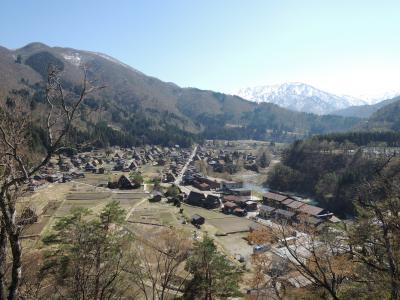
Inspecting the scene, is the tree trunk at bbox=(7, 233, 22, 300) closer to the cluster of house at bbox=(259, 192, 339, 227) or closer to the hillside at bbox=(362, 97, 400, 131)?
the cluster of house at bbox=(259, 192, 339, 227)

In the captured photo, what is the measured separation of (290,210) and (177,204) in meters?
15.9

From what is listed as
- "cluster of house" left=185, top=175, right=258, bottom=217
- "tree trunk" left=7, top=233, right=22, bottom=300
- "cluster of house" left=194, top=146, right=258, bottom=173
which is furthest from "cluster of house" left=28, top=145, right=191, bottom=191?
"tree trunk" left=7, top=233, right=22, bottom=300

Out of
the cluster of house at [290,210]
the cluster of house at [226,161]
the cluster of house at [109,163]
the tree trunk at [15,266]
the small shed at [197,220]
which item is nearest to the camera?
the tree trunk at [15,266]

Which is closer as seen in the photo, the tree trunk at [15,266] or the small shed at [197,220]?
the tree trunk at [15,266]

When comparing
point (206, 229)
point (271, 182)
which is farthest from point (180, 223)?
point (271, 182)

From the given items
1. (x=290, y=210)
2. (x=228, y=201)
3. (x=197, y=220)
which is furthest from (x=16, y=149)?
(x=228, y=201)

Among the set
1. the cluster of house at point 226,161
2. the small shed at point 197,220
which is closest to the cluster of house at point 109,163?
the cluster of house at point 226,161

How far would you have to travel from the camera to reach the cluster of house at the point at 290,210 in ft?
135

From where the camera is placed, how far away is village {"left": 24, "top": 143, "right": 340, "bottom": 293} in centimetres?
3319

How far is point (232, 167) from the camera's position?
278 feet

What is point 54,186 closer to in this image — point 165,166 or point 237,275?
point 165,166

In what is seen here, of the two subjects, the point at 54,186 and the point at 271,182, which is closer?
the point at 54,186

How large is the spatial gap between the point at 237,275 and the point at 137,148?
93.0 m

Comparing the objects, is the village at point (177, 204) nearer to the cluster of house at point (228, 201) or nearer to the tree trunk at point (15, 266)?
the cluster of house at point (228, 201)
